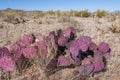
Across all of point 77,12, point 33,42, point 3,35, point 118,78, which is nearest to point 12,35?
point 3,35

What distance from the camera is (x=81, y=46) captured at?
391 centimetres

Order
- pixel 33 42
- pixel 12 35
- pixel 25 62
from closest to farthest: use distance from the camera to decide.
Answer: pixel 25 62
pixel 33 42
pixel 12 35

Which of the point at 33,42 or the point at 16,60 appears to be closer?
the point at 16,60

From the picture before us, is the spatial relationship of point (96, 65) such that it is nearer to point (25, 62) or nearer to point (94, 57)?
point (94, 57)

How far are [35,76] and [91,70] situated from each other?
631mm

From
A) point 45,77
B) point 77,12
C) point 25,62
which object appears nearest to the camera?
point 45,77

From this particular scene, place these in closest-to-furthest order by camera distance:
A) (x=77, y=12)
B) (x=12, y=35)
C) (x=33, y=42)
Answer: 1. (x=33, y=42)
2. (x=12, y=35)
3. (x=77, y=12)

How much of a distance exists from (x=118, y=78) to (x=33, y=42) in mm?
1159

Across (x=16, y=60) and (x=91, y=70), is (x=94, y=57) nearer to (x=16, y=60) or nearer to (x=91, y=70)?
(x=91, y=70)

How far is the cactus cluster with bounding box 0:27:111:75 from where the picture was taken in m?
3.69

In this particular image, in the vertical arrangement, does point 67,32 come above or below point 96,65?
above

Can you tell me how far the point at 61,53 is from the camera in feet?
13.5

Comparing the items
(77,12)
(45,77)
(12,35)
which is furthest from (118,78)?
(77,12)

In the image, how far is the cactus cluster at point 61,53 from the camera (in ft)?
12.1
